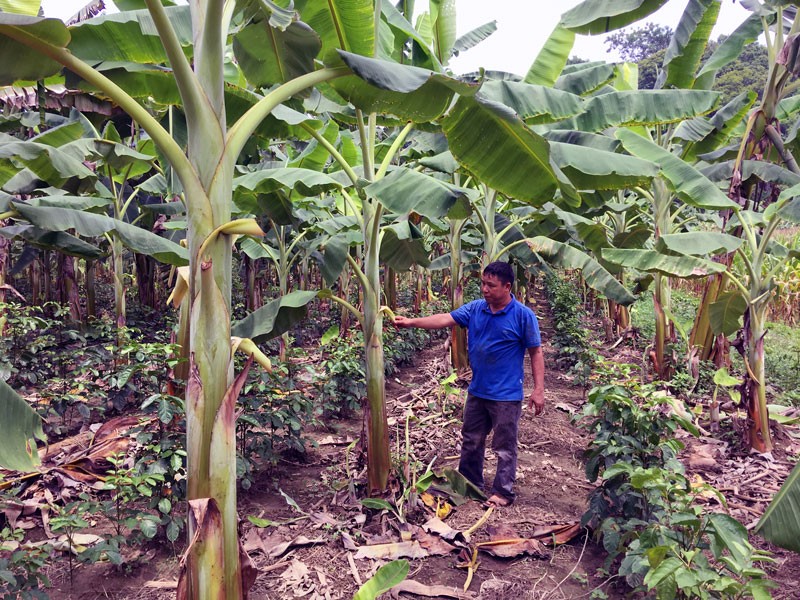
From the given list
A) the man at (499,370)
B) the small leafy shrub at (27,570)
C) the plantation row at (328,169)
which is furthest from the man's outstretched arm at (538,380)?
the small leafy shrub at (27,570)

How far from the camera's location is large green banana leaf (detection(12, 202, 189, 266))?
464 centimetres

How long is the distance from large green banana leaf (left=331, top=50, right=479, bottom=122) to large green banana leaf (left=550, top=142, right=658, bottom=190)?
113 centimetres

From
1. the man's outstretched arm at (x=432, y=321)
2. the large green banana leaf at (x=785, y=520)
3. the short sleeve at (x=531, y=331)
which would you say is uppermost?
the man's outstretched arm at (x=432, y=321)

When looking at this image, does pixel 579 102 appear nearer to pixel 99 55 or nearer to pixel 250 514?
→ pixel 99 55

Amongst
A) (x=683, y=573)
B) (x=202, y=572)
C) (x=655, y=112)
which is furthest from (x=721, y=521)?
(x=655, y=112)

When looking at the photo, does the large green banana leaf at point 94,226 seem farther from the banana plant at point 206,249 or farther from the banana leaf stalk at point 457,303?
the banana leaf stalk at point 457,303

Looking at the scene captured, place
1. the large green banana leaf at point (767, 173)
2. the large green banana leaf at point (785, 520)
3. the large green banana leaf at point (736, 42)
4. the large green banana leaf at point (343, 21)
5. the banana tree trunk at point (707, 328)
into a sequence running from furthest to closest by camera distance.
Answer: the banana tree trunk at point (707, 328), the large green banana leaf at point (736, 42), the large green banana leaf at point (767, 173), the large green banana leaf at point (343, 21), the large green banana leaf at point (785, 520)

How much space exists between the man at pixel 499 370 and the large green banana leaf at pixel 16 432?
2.66 metres

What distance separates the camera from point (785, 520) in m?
2.15

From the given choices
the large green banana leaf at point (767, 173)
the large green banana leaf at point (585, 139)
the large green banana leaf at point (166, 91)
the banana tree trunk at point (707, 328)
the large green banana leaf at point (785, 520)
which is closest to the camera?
the large green banana leaf at point (785, 520)

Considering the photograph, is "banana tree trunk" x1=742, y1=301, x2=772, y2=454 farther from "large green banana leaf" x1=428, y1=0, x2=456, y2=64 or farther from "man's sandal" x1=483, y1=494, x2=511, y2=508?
"large green banana leaf" x1=428, y1=0, x2=456, y2=64

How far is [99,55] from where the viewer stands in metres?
3.78

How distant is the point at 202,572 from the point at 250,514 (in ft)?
6.57

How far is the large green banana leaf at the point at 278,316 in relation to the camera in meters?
3.87
